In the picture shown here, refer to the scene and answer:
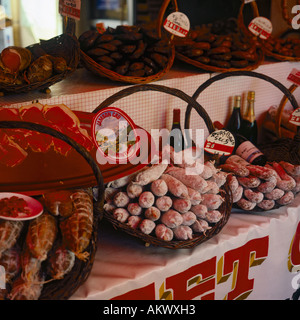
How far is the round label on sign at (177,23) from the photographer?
1.81 meters

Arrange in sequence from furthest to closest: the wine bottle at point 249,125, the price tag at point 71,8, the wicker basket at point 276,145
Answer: the wine bottle at point 249,125 → the wicker basket at point 276,145 → the price tag at point 71,8

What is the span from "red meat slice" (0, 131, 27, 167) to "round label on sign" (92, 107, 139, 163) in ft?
0.74

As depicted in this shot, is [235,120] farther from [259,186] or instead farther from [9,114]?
[9,114]

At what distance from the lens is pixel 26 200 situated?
959mm

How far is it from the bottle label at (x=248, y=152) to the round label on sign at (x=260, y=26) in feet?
2.90

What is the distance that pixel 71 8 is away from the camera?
150cm

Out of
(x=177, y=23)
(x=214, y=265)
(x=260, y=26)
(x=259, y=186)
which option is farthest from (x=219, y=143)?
(x=260, y=26)

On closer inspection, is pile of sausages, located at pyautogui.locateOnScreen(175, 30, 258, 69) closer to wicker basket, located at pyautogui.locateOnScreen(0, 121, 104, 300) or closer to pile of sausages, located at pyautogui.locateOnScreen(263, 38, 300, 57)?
pile of sausages, located at pyautogui.locateOnScreen(263, 38, 300, 57)

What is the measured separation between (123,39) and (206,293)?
1140 mm

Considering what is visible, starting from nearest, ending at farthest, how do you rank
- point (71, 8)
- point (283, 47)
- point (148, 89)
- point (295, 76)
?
point (148, 89) → point (71, 8) → point (295, 76) → point (283, 47)

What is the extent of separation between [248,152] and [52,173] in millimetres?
796

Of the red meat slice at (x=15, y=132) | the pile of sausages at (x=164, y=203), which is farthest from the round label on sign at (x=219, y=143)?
the red meat slice at (x=15, y=132)

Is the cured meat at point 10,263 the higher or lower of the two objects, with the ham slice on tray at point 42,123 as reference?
lower

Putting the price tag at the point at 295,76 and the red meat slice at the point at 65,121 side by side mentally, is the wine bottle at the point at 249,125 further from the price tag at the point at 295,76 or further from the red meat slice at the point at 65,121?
the red meat slice at the point at 65,121
